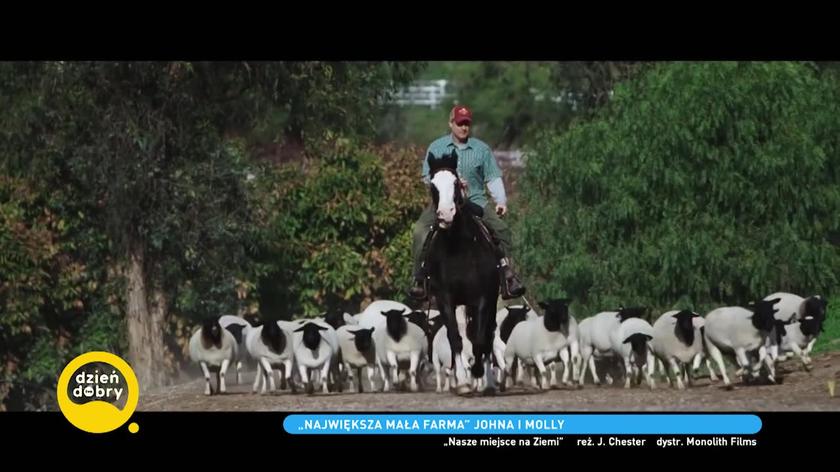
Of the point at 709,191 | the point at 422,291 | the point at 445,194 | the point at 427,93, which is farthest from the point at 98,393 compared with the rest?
the point at 427,93

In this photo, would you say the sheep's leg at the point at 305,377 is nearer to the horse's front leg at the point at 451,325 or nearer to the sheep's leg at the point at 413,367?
the sheep's leg at the point at 413,367

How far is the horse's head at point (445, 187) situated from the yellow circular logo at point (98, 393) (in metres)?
2.77

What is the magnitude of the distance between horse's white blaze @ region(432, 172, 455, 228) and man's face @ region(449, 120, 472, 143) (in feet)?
2.81

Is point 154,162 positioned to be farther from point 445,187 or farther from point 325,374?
point 445,187

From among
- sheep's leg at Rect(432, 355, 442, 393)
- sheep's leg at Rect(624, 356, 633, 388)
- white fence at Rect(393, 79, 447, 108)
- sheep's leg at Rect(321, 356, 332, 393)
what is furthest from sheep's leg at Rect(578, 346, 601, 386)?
white fence at Rect(393, 79, 447, 108)

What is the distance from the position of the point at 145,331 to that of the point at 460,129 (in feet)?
24.5

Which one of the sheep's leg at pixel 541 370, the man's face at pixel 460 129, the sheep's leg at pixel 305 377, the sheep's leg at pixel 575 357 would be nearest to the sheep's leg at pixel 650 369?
the sheep's leg at pixel 575 357

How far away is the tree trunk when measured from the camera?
2003cm

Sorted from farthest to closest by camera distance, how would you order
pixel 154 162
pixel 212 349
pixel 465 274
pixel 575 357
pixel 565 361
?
1. pixel 154 162
2. pixel 212 349
3. pixel 575 357
4. pixel 565 361
5. pixel 465 274

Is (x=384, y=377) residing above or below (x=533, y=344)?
below

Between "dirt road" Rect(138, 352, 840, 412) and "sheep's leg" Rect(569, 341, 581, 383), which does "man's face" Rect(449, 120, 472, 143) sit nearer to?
"dirt road" Rect(138, 352, 840, 412)

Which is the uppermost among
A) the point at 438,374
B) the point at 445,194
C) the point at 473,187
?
the point at 473,187

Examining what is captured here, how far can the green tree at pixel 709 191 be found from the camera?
719 inches

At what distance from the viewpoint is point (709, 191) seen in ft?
61.1
